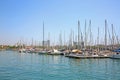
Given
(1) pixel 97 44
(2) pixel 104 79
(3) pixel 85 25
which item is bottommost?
(2) pixel 104 79

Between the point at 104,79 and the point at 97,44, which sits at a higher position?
the point at 97,44

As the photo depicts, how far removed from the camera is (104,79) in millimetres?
29688

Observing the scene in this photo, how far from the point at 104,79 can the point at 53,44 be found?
106 m

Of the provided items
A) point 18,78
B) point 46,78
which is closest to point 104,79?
point 46,78

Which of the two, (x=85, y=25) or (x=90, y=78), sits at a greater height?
(x=85, y=25)

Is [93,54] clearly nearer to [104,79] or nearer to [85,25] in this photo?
[85,25]

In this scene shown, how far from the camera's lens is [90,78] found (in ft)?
99.9

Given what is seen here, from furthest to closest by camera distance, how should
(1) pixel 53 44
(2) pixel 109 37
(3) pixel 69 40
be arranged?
(1) pixel 53 44 < (3) pixel 69 40 < (2) pixel 109 37

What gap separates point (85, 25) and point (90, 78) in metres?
52.6

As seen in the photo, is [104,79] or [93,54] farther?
[93,54]

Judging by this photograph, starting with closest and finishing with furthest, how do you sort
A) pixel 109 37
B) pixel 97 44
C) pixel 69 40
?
1. pixel 109 37
2. pixel 97 44
3. pixel 69 40

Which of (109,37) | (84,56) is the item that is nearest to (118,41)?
(109,37)

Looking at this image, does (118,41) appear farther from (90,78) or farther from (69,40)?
(90,78)

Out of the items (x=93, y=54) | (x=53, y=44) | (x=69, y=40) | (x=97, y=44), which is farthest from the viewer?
(x=53, y=44)
